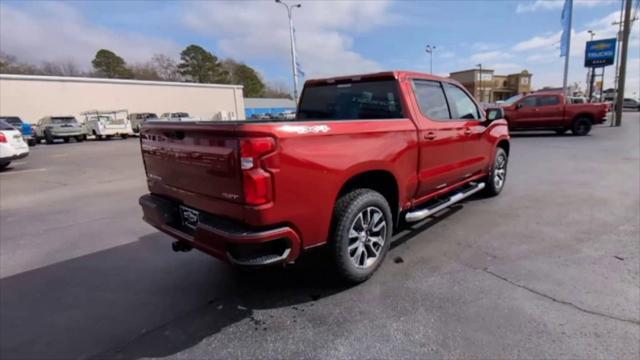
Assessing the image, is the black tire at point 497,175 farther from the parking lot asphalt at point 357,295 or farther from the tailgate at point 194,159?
the tailgate at point 194,159

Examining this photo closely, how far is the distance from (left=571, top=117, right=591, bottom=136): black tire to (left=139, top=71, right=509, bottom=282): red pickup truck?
1405cm

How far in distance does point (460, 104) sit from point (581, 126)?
46.3ft

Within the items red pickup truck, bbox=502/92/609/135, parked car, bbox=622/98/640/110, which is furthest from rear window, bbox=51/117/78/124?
parked car, bbox=622/98/640/110

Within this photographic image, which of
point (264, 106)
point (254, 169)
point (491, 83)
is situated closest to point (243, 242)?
point (254, 169)

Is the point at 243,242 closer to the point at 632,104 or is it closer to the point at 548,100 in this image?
the point at 548,100

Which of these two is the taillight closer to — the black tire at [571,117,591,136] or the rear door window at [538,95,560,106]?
the rear door window at [538,95,560,106]

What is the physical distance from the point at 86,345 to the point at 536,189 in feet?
22.7

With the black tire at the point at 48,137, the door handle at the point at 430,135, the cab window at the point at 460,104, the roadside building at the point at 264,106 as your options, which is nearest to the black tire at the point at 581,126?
the cab window at the point at 460,104

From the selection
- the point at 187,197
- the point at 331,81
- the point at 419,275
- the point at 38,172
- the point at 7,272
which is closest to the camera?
the point at 187,197

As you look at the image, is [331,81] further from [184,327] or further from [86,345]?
[86,345]

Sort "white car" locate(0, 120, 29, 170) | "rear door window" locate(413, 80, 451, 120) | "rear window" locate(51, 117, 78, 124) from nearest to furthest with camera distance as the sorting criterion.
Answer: "rear door window" locate(413, 80, 451, 120) < "white car" locate(0, 120, 29, 170) < "rear window" locate(51, 117, 78, 124)

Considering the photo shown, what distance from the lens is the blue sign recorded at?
29.6m

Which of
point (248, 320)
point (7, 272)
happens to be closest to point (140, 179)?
point (7, 272)

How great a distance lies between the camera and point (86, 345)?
7.97 feet
